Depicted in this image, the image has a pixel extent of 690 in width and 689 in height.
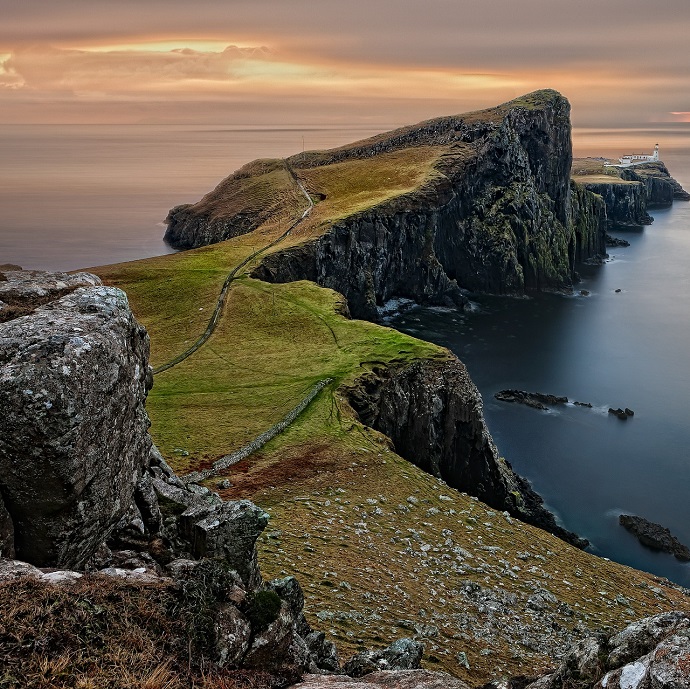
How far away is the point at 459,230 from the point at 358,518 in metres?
144

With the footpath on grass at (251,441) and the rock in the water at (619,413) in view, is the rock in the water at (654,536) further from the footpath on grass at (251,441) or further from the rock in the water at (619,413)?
the footpath on grass at (251,441)

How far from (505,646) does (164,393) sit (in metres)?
40.6

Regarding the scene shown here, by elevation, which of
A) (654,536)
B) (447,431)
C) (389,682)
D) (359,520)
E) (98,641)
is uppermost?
(98,641)

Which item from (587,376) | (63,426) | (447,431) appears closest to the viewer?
(63,426)

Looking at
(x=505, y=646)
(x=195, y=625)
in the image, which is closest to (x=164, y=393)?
(x=505, y=646)

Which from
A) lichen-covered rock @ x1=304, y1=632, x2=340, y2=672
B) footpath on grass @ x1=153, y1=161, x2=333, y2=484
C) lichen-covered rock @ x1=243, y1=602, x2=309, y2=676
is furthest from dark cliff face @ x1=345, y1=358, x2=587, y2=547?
lichen-covered rock @ x1=243, y1=602, x2=309, y2=676

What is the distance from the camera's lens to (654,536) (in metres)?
65.6

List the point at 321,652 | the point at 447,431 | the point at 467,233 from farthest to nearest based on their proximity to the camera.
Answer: the point at 467,233, the point at 447,431, the point at 321,652

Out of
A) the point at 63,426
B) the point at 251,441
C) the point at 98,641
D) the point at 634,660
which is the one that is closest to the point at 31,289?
the point at 63,426

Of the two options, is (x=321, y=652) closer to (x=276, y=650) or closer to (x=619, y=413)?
(x=276, y=650)

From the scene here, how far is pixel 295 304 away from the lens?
308 ft

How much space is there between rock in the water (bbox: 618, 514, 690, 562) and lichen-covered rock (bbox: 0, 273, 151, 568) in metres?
58.9

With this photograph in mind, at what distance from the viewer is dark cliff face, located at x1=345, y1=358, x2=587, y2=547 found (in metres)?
65.1

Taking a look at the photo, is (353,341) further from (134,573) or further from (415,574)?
(134,573)
